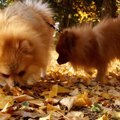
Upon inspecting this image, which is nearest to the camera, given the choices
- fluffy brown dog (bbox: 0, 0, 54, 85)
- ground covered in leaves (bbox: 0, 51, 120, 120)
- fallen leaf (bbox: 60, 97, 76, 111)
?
ground covered in leaves (bbox: 0, 51, 120, 120)

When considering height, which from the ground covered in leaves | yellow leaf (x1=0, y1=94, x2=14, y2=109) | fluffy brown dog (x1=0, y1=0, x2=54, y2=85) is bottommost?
the ground covered in leaves

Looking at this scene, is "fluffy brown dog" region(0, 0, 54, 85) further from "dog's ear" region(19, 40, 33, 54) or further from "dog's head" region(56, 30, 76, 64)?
"dog's head" region(56, 30, 76, 64)

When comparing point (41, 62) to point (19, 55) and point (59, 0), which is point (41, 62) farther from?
point (59, 0)

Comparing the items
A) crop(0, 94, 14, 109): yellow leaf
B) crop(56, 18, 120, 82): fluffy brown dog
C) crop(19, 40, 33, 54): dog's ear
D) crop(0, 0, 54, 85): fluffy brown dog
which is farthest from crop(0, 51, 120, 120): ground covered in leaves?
crop(56, 18, 120, 82): fluffy brown dog

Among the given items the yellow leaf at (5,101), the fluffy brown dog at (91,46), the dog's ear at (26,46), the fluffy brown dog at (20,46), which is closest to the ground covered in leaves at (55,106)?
the yellow leaf at (5,101)

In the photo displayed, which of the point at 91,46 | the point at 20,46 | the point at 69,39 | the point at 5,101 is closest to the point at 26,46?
the point at 20,46

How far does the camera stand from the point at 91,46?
218 inches

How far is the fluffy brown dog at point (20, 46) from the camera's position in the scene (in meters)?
3.83

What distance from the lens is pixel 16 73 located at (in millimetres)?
3945

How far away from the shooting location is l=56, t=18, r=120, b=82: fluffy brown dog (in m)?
5.49

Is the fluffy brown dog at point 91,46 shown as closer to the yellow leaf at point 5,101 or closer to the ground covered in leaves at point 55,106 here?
the ground covered in leaves at point 55,106

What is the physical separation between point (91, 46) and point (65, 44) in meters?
0.45

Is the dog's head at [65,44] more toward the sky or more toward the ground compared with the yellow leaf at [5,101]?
more toward the sky

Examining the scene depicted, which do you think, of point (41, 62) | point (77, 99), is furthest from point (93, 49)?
point (77, 99)
